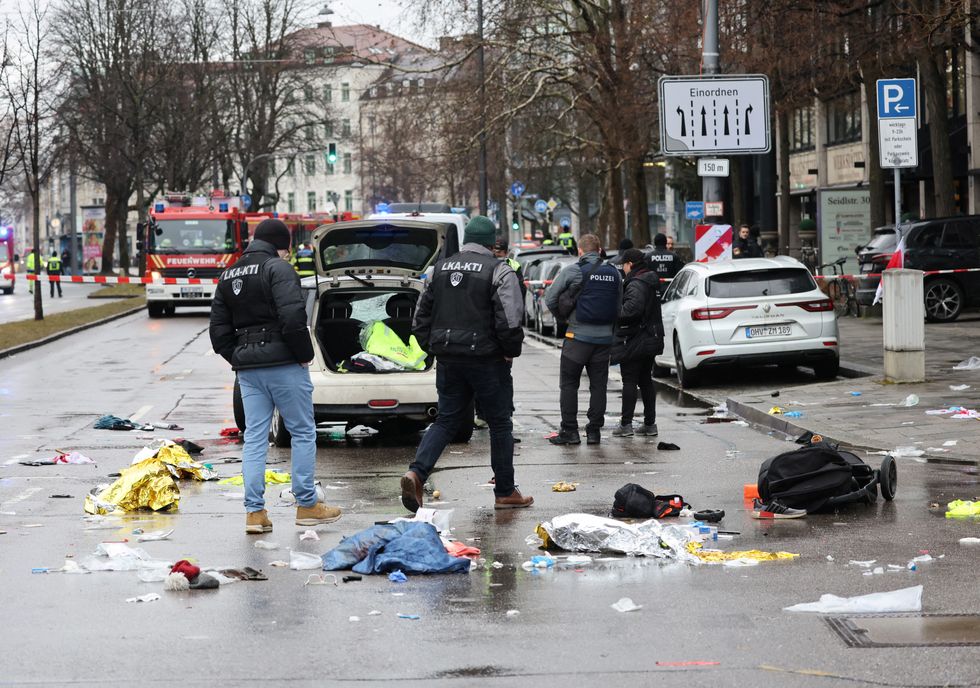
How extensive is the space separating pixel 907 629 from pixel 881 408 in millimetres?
8495

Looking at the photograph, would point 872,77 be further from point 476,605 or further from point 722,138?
point 476,605

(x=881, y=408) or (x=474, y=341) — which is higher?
(x=474, y=341)

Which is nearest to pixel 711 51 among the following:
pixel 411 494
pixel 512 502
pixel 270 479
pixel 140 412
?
pixel 140 412

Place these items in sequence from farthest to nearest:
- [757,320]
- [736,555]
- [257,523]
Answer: [757,320], [257,523], [736,555]

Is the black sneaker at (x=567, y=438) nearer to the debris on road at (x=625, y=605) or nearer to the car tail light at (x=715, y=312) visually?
the car tail light at (x=715, y=312)

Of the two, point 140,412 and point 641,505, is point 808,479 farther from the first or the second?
point 140,412

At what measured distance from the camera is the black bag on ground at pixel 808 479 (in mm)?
9344

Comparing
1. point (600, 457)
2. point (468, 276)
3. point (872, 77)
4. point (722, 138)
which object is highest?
point (872, 77)

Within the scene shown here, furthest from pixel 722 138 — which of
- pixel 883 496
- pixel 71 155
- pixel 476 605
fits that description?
pixel 71 155

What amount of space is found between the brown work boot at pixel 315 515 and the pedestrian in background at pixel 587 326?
14.0 feet

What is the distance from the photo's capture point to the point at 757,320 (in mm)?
18047

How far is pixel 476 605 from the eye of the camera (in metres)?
6.95

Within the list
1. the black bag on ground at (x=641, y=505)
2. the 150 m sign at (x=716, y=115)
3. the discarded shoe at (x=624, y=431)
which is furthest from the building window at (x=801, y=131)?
the black bag on ground at (x=641, y=505)

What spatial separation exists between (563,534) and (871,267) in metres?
19.6
